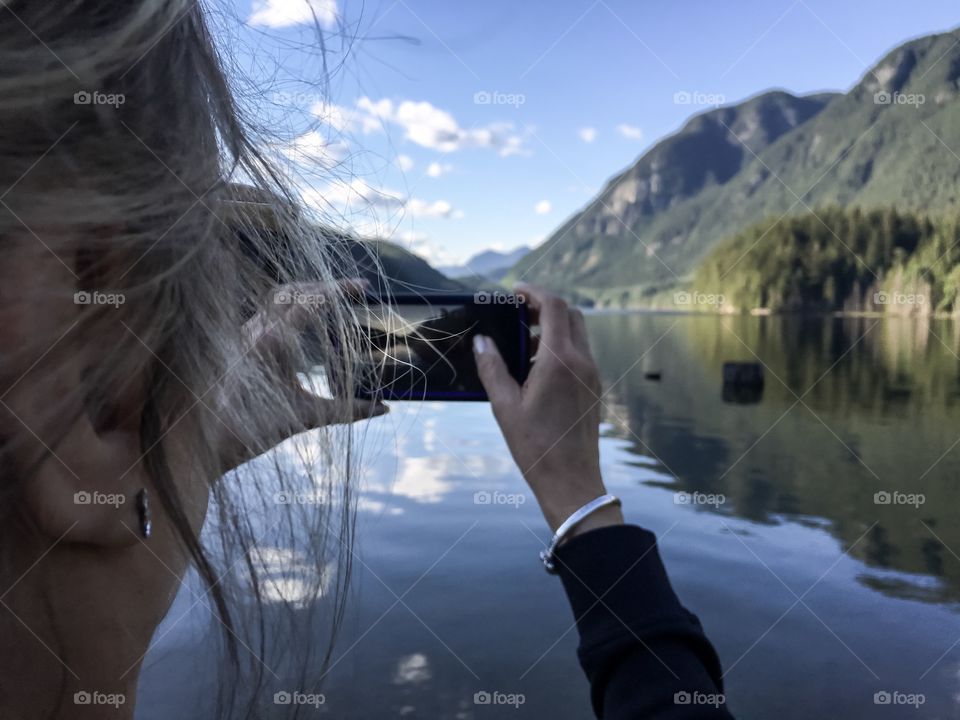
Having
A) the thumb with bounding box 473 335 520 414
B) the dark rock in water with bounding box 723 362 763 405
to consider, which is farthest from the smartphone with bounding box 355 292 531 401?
the dark rock in water with bounding box 723 362 763 405

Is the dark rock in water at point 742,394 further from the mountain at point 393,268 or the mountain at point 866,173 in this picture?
the mountain at point 866,173

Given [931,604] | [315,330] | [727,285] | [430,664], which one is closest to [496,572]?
[430,664]

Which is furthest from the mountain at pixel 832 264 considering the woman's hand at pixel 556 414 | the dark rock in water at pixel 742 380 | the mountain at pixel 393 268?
the woman's hand at pixel 556 414

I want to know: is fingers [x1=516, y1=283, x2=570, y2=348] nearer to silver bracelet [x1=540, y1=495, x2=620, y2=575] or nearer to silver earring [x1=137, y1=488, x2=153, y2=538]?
silver bracelet [x1=540, y1=495, x2=620, y2=575]

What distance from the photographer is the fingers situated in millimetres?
1193

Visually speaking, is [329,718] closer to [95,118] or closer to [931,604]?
[95,118]

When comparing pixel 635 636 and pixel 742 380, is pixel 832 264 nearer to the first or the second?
pixel 742 380

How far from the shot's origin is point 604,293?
179375 millimetres

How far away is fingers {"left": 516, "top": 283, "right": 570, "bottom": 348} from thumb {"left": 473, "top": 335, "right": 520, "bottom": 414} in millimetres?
98

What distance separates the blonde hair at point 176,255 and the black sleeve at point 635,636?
12.8 inches

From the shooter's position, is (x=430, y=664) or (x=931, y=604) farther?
(x=931, y=604)

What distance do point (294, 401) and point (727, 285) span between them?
101 metres

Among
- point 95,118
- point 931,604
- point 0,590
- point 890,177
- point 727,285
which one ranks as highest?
point 890,177

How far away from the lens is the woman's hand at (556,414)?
1.08m
